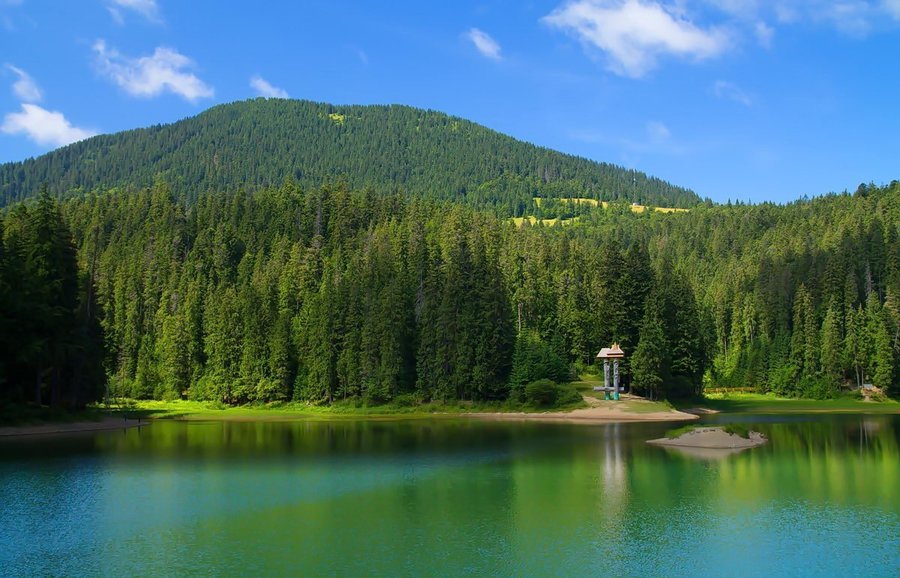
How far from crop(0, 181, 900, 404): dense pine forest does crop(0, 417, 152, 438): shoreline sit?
4.06m

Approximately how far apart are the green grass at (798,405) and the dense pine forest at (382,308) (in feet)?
13.6

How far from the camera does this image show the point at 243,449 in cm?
6106

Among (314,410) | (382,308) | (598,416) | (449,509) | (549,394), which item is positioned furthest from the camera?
(382,308)

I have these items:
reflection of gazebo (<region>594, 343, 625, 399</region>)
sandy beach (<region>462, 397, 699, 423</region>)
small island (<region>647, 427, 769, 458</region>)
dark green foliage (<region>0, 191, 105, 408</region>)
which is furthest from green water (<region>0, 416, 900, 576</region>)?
reflection of gazebo (<region>594, 343, 625, 399</region>)

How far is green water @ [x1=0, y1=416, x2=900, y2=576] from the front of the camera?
89.8 ft

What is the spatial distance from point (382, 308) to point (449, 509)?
73484mm

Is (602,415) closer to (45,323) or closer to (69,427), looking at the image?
(69,427)

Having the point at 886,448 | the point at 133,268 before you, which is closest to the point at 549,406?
the point at 886,448

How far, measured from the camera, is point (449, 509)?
36125mm

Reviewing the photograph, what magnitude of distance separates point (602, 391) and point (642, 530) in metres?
65.2

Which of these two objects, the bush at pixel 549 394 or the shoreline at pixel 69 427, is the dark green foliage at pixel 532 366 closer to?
the bush at pixel 549 394

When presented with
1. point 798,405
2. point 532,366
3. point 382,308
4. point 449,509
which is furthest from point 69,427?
point 798,405

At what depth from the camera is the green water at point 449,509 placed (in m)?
27.4

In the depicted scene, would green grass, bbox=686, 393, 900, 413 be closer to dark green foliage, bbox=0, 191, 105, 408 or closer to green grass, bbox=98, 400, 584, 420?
green grass, bbox=98, 400, 584, 420
